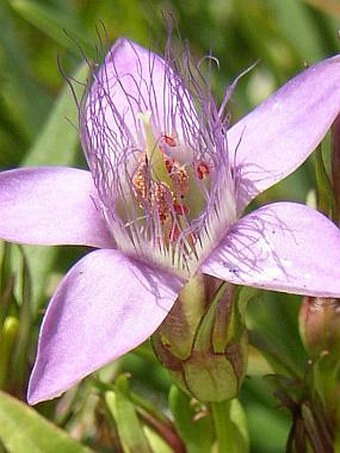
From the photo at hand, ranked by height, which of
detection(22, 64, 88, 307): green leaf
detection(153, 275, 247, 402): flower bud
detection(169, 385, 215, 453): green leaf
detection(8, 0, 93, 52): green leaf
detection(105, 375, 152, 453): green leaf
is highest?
detection(8, 0, 93, 52): green leaf

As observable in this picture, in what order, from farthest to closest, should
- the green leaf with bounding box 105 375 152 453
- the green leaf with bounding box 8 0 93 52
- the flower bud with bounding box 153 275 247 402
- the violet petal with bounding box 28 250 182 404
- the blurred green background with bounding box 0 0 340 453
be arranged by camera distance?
the green leaf with bounding box 8 0 93 52
the blurred green background with bounding box 0 0 340 453
the green leaf with bounding box 105 375 152 453
the flower bud with bounding box 153 275 247 402
the violet petal with bounding box 28 250 182 404

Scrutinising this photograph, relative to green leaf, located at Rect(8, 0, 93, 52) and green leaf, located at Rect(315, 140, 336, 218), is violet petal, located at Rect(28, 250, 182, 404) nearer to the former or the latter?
green leaf, located at Rect(315, 140, 336, 218)

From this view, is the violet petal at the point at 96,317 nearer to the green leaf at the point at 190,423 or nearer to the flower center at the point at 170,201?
the flower center at the point at 170,201

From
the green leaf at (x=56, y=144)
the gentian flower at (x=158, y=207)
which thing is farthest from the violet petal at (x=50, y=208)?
the green leaf at (x=56, y=144)

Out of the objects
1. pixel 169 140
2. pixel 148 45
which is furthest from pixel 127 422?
pixel 148 45

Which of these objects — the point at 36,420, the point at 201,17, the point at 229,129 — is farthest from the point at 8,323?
the point at 201,17

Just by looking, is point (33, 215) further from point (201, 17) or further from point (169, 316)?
Result: point (201, 17)

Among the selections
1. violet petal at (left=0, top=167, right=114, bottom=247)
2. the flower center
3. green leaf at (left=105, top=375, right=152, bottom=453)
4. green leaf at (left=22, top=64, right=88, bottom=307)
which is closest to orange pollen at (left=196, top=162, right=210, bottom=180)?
the flower center
